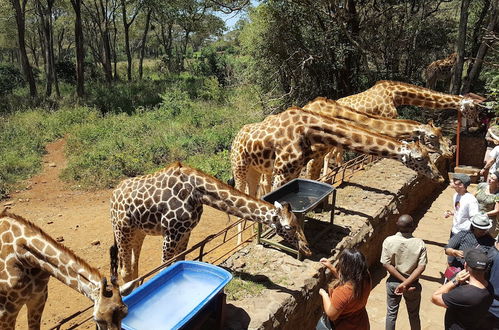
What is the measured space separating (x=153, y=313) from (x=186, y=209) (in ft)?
5.95

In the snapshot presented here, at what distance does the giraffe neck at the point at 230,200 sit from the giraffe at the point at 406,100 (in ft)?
18.5

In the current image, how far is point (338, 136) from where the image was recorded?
694 cm

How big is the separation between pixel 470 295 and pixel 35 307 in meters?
4.89

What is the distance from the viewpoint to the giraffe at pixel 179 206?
17.1ft

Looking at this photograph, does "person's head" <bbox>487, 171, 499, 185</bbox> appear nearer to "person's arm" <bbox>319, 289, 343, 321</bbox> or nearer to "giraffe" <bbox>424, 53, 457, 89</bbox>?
"person's arm" <bbox>319, 289, 343, 321</bbox>

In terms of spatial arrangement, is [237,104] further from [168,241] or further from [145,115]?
[168,241]

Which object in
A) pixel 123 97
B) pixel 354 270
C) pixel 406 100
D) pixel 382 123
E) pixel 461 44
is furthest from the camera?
pixel 123 97

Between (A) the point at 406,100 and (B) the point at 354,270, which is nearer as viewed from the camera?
(B) the point at 354,270

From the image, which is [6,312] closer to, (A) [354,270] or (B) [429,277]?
(A) [354,270]

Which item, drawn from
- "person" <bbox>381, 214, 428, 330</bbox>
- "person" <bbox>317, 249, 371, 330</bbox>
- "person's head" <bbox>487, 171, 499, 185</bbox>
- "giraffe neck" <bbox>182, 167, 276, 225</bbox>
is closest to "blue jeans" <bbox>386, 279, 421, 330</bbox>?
"person" <bbox>381, 214, 428, 330</bbox>

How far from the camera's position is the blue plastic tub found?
12.1 feet

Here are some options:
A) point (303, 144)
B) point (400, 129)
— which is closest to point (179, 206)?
point (303, 144)

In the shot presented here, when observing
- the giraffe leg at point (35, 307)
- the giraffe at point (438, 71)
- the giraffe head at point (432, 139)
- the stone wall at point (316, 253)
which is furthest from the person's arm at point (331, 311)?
the giraffe at point (438, 71)

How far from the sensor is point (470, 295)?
150 inches
